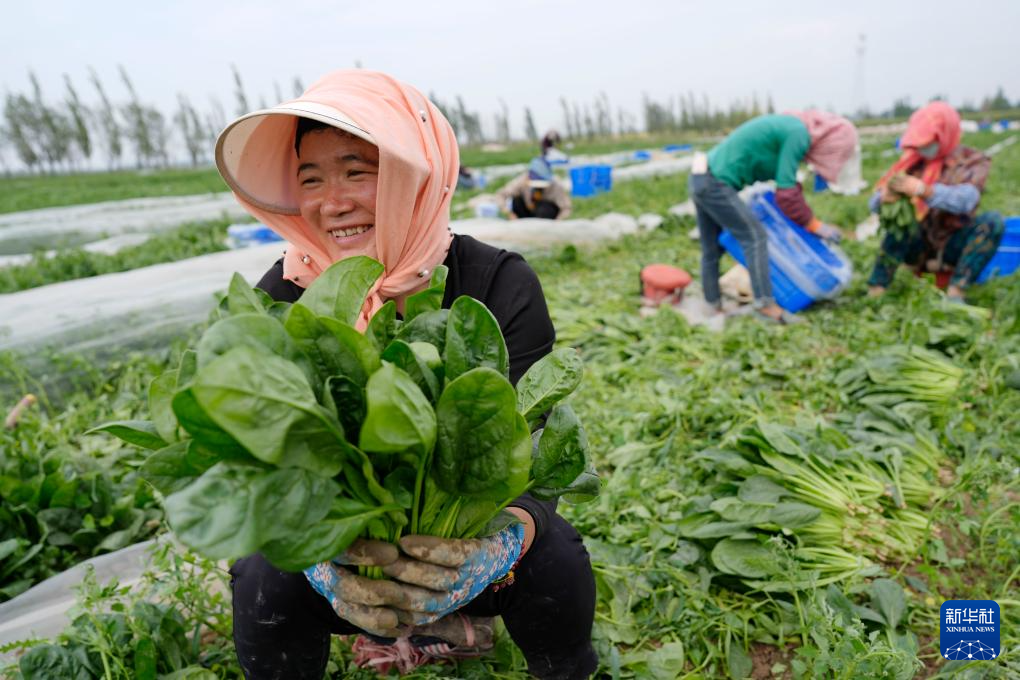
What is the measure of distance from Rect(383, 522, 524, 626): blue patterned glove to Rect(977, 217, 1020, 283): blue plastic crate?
4.82m

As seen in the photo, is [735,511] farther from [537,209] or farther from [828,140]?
[537,209]

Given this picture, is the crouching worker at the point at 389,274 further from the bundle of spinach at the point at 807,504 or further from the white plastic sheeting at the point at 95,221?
the white plastic sheeting at the point at 95,221

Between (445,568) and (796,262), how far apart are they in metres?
4.27

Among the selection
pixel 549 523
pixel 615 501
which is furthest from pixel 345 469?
pixel 615 501

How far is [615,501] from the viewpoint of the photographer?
226 centimetres

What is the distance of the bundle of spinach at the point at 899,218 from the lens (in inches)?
166

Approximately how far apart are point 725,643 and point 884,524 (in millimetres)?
755

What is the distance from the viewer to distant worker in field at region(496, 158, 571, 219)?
7.91m

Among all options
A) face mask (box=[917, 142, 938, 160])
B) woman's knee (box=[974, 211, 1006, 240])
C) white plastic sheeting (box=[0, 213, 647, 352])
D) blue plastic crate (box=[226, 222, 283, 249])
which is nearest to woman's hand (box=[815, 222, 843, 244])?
face mask (box=[917, 142, 938, 160])

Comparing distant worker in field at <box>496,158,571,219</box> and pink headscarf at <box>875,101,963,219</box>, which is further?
distant worker in field at <box>496,158,571,219</box>

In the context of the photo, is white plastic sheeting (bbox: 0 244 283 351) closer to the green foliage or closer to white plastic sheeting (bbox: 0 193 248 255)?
the green foliage

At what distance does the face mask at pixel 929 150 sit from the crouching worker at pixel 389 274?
148 inches

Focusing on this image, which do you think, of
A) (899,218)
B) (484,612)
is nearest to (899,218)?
(899,218)

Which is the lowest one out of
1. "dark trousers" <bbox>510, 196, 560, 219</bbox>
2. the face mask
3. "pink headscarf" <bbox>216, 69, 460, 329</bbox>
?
"dark trousers" <bbox>510, 196, 560, 219</bbox>
